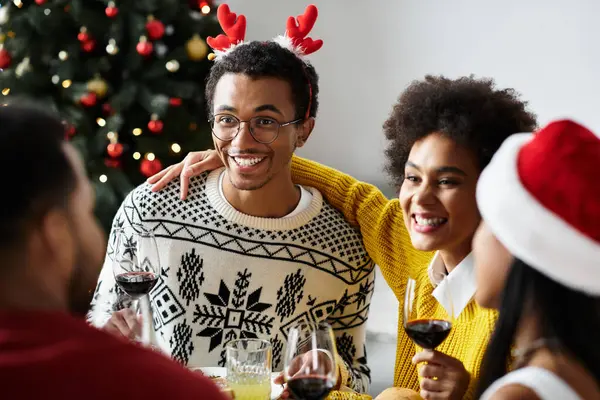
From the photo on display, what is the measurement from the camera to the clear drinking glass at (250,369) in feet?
4.55

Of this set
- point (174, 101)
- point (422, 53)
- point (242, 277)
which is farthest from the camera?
point (422, 53)

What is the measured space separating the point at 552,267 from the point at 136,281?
2.78ft

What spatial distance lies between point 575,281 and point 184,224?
1.20 meters

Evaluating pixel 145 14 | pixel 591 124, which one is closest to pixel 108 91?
pixel 145 14

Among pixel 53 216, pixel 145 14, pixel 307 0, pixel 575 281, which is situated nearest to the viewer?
pixel 53 216

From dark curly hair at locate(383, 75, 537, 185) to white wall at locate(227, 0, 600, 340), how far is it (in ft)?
6.43

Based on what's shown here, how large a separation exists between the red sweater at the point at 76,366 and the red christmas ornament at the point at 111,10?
2.69 meters

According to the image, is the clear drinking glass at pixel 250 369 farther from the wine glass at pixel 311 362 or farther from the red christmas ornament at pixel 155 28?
the red christmas ornament at pixel 155 28

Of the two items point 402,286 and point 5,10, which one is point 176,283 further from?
point 5,10

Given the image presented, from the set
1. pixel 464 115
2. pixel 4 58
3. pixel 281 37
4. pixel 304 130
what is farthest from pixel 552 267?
pixel 4 58

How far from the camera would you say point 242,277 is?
1.98 metres

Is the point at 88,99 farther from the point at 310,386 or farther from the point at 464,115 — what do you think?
the point at 310,386

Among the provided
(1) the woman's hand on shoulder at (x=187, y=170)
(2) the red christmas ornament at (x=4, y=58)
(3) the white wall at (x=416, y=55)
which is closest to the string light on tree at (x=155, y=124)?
(2) the red christmas ornament at (x=4, y=58)

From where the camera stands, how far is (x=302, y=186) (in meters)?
2.22
